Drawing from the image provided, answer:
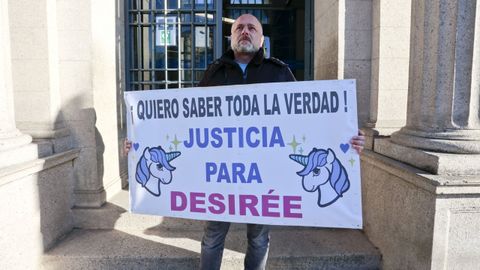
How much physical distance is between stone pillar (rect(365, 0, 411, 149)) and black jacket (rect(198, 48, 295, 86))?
1.45 meters

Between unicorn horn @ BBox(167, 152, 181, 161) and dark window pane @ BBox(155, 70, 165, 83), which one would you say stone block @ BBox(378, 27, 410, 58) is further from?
dark window pane @ BBox(155, 70, 165, 83)

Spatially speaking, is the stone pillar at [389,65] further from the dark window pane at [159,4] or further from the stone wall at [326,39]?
the dark window pane at [159,4]

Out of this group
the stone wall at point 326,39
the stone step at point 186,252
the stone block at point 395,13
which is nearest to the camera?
the stone step at point 186,252

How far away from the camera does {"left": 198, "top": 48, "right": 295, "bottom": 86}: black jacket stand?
308cm

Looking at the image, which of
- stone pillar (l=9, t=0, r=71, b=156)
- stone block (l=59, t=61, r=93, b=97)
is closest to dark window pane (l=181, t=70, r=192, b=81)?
stone block (l=59, t=61, r=93, b=97)

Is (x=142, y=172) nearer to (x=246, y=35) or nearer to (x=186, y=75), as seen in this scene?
(x=246, y=35)

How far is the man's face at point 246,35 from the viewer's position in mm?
2986

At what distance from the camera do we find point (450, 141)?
298cm

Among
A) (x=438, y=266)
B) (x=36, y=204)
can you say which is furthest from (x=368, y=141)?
(x=36, y=204)

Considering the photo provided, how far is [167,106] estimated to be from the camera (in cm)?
305

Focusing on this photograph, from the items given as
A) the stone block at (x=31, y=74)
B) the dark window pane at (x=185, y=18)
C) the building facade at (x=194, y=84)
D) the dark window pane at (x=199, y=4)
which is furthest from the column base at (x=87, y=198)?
the dark window pane at (x=199, y=4)

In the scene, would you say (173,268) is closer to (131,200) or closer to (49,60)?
(131,200)

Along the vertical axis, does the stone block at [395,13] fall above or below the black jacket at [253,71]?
above

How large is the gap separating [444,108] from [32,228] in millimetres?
3729
